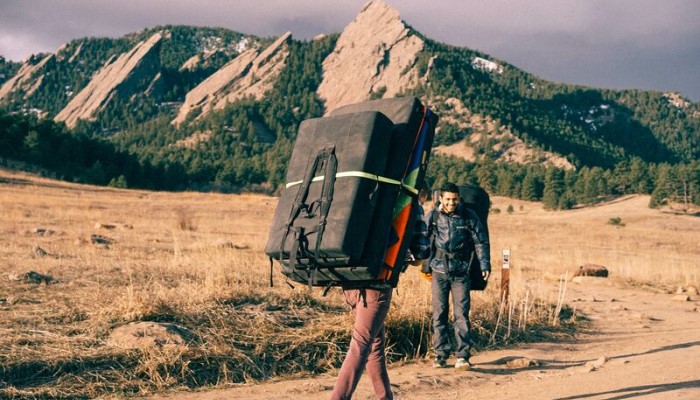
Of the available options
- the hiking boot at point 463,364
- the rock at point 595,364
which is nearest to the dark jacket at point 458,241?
the hiking boot at point 463,364

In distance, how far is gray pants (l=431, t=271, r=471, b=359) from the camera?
754cm

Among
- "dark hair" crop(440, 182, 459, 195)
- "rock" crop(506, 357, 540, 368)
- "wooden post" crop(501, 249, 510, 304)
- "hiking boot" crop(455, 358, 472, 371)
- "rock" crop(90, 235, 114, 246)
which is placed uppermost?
"dark hair" crop(440, 182, 459, 195)

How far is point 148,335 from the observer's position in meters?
6.91

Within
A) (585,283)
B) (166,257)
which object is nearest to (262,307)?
(166,257)

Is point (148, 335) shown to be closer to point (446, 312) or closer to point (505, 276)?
point (446, 312)

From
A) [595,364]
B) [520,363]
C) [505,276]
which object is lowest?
[520,363]

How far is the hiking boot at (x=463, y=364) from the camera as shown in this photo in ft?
24.1

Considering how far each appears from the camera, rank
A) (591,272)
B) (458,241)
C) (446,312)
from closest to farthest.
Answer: (458,241), (446,312), (591,272)

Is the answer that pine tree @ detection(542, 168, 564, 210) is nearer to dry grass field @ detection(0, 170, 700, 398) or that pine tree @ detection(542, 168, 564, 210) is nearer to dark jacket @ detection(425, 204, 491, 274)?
dry grass field @ detection(0, 170, 700, 398)

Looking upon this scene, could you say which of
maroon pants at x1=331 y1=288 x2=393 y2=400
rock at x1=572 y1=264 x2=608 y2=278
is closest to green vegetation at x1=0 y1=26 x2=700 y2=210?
rock at x1=572 y1=264 x2=608 y2=278

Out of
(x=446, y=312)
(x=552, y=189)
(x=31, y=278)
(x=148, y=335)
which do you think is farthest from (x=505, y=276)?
(x=552, y=189)

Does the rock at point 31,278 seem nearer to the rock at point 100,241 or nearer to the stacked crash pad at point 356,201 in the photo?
the rock at point 100,241

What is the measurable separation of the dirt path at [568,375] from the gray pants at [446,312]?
287mm

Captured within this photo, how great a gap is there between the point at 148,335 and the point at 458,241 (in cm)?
376
